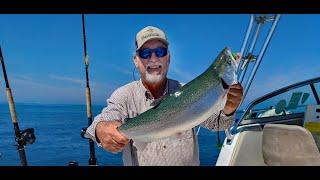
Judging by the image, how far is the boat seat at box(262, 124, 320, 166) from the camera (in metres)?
2.93

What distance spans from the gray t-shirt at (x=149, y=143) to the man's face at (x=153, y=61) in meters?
0.06

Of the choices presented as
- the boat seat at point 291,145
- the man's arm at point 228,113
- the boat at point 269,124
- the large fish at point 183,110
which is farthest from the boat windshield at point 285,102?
the large fish at point 183,110

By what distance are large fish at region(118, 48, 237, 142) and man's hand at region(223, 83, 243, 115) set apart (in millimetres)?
36

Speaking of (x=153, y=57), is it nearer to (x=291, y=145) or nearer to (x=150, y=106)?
(x=150, y=106)

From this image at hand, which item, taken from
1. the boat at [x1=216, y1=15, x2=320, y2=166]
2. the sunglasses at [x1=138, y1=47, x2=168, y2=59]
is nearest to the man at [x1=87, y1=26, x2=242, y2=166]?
the sunglasses at [x1=138, y1=47, x2=168, y2=59]

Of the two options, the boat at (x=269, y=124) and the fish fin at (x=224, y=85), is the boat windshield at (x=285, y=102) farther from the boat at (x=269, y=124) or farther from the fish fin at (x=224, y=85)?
the fish fin at (x=224, y=85)

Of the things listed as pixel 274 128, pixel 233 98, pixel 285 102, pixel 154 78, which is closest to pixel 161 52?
pixel 154 78

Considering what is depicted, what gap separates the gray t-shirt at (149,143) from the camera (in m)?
2.22
